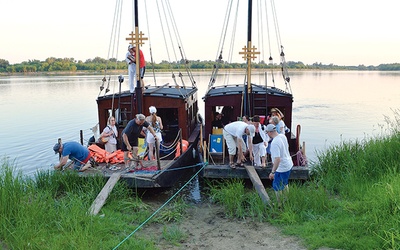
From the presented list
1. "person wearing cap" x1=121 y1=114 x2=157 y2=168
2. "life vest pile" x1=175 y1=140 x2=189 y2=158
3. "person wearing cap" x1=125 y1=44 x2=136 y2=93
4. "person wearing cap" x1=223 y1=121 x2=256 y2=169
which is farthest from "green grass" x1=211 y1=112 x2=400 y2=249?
"person wearing cap" x1=125 y1=44 x2=136 y2=93

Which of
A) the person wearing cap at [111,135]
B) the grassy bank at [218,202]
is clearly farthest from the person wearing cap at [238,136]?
the person wearing cap at [111,135]

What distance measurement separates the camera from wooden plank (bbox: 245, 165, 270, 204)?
7999mm

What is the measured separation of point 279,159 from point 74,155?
5.54m

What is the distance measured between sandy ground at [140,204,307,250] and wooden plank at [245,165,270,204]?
75 cm

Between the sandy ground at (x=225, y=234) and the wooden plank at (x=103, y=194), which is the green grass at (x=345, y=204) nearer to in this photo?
the sandy ground at (x=225, y=234)

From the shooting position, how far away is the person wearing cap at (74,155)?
32.0ft

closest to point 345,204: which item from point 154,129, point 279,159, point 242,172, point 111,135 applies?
point 279,159

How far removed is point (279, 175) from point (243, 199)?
3.59ft

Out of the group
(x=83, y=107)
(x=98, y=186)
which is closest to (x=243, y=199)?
(x=98, y=186)

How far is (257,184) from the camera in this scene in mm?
8828

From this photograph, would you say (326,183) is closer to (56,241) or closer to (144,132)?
(144,132)

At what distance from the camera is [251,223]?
7.40m

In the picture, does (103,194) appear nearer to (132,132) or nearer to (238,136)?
(132,132)

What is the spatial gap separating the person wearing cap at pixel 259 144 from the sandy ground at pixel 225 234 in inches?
103
